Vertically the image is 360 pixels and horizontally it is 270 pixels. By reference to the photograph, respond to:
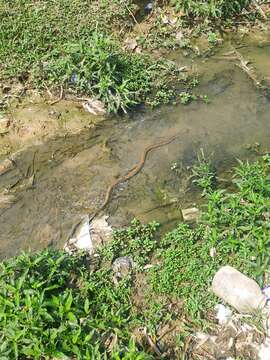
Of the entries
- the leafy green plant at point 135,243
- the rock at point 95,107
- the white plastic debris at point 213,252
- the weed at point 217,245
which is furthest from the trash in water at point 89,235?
the rock at point 95,107

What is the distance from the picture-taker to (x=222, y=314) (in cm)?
453

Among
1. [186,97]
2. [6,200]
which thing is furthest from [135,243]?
[186,97]

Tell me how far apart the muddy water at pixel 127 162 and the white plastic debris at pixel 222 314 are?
3.92 ft

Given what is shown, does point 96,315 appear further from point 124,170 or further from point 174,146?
point 174,146

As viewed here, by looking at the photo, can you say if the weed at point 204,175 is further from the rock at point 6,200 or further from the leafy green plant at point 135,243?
the rock at point 6,200

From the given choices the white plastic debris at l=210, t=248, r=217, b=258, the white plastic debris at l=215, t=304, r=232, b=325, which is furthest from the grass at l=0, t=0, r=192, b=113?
the white plastic debris at l=215, t=304, r=232, b=325

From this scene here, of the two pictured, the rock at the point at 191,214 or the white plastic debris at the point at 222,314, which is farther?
the rock at the point at 191,214

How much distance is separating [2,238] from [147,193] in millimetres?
1749

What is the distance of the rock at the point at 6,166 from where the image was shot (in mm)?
5988

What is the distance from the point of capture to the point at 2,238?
532cm

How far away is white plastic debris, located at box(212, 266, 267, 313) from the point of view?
14.5 feet

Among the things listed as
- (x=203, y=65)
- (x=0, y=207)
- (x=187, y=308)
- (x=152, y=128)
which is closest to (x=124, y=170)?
(x=152, y=128)

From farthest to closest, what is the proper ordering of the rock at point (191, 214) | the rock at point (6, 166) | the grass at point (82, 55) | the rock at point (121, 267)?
1. the grass at point (82, 55)
2. the rock at point (6, 166)
3. the rock at point (191, 214)
4. the rock at point (121, 267)

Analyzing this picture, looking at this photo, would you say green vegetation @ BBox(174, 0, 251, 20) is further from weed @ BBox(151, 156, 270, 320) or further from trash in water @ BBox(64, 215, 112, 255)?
trash in water @ BBox(64, 215, 112, 255)
